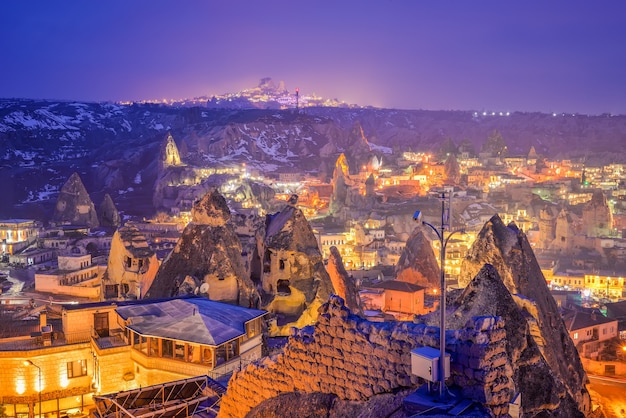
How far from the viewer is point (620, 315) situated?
40.3m

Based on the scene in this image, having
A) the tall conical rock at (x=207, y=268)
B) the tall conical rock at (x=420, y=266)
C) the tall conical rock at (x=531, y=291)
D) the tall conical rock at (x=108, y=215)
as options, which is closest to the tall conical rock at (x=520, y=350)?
the tall conical rock at (x=531, y=291)

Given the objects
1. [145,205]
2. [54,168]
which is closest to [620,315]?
[145,205]

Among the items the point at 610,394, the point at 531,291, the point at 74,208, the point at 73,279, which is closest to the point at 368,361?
the point at 531,291

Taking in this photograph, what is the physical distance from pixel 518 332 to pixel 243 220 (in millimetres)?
→ 25794

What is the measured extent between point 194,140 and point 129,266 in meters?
118

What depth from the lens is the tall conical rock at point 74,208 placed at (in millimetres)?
81188

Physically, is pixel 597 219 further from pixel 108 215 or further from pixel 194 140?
pixel 194 140

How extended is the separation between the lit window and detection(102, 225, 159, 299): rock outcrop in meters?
7.43

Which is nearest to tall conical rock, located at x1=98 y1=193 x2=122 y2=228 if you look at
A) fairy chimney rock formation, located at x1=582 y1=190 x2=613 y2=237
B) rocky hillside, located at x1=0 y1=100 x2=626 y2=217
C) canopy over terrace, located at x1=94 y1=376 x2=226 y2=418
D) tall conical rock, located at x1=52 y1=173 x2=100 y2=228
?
tall conical rock, located at x1=52 y1=173 x2=100 y2=228

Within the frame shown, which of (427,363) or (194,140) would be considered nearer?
(427,363)

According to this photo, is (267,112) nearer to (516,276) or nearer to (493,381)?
(516,276)

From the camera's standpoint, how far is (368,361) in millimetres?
7461

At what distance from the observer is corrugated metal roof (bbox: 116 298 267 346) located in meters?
16.3

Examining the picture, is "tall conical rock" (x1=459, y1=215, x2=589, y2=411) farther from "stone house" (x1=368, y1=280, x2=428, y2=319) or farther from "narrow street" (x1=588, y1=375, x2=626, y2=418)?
"stone house" (x1=368, y1=280, x2=428, y2=319)
